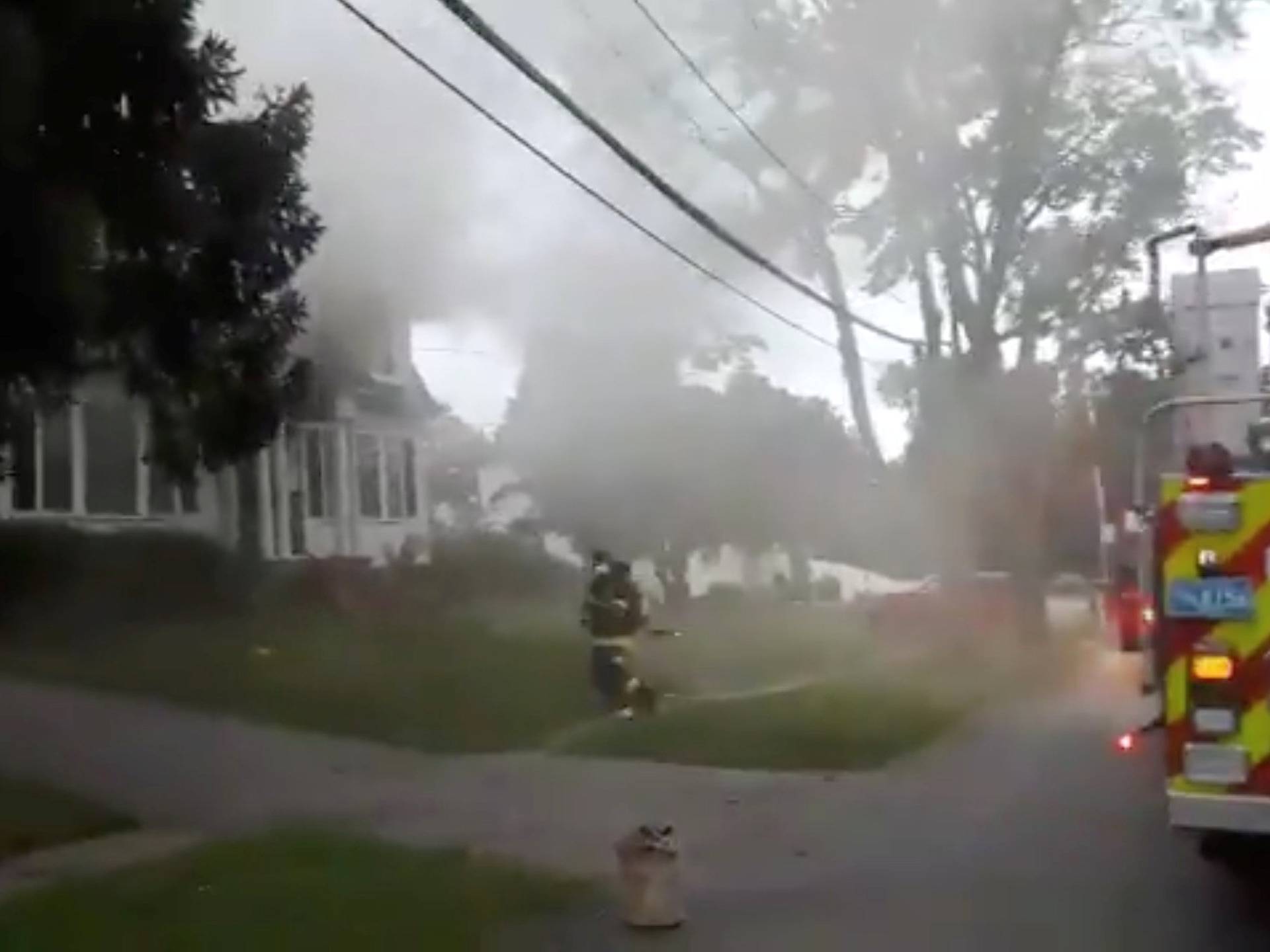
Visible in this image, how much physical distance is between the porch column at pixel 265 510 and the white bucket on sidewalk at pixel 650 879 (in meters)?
9.02

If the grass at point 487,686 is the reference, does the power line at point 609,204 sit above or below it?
above

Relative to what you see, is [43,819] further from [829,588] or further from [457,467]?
[829,588]

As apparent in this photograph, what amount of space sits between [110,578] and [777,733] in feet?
15.8

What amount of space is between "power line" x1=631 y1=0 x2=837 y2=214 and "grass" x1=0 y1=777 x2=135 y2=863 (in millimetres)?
5874

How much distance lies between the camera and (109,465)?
13.7m

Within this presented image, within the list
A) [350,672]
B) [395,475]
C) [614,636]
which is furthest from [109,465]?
Answer: [395,475]

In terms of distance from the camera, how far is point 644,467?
1600cm

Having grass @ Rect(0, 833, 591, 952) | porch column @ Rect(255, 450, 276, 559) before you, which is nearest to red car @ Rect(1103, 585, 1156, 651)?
grass @ Rect(0, 833, 591, 952)

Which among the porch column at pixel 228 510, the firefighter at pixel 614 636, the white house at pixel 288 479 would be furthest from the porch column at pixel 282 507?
the firefighter at pixel 614 636

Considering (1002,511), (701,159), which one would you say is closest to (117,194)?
(701,159)

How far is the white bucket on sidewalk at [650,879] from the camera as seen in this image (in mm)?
6520

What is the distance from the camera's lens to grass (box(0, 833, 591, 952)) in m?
6.24

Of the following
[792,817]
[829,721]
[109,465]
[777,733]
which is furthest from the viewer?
[109,465]

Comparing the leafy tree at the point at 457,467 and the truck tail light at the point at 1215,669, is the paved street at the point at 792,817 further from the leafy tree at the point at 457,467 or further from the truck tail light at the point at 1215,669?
the leafy tree at the point at 457,467
